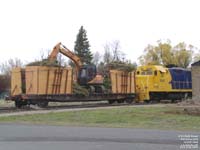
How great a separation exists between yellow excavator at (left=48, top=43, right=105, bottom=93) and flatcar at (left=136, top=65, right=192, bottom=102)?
513cm

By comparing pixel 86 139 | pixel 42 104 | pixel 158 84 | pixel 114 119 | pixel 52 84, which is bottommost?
pixel 86 139

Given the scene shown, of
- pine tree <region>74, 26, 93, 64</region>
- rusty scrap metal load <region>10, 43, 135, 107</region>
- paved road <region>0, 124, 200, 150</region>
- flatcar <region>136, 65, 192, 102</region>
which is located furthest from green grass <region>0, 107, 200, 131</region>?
pine tree <region>74, 26, 93, 64</region>

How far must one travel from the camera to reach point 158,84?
1756 inches

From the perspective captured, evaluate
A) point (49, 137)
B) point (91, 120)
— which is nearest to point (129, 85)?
point (91, 120)

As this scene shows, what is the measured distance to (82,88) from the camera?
38.4m

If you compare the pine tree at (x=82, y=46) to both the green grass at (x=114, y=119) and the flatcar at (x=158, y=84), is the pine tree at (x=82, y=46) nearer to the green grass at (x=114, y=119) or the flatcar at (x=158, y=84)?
the flatcar at (x=158, y=84)

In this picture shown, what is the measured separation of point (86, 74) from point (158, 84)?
25.8 ft

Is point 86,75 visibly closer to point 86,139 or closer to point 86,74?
point 86,74

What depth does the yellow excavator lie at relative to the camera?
130ft

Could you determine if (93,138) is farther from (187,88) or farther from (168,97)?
(187,88)

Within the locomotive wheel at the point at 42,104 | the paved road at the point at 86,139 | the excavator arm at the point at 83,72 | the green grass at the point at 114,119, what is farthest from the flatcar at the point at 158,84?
the paved road at the point at 86,139

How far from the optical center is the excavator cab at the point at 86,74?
39.8 meters

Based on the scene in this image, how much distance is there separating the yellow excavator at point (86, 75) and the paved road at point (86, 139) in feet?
70.0

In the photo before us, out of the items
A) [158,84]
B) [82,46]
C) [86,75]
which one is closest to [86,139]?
[86,75]
